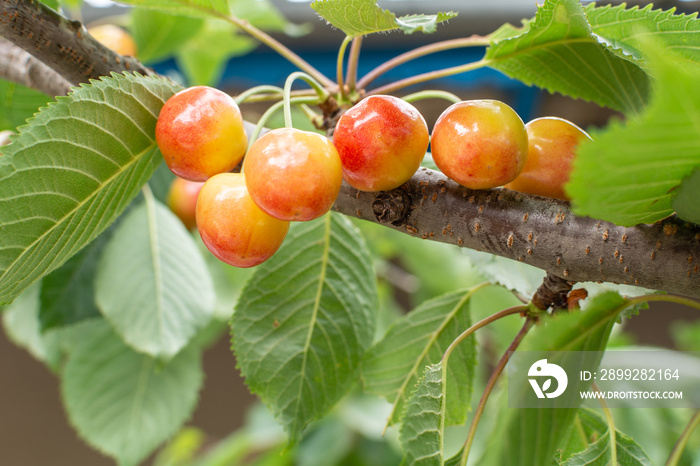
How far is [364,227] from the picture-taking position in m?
1.00

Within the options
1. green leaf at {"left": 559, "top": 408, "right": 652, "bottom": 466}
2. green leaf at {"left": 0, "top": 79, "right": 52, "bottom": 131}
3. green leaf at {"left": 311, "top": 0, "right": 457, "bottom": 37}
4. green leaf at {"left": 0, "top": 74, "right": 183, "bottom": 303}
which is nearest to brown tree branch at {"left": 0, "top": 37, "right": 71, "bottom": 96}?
green leaf at {"left": 0, "top": 79, "right": 52, "bottom": 131}

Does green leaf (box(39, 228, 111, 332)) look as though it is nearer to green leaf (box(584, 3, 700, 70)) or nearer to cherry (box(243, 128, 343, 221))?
cherry (box(243, 128, 343, 221))

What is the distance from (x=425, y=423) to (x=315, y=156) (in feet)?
0.67

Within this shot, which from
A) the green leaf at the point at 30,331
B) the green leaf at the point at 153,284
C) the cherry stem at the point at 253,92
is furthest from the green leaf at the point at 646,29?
the green leaf at the point at 30,331

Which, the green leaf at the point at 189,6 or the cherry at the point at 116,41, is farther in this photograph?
the cherry at the point at 116,41

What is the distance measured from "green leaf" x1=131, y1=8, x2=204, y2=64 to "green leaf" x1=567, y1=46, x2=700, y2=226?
70cm

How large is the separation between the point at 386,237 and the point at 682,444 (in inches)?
33.5

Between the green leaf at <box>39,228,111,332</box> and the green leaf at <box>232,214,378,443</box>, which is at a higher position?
the green leaf at <box>232,214,378,443</box>

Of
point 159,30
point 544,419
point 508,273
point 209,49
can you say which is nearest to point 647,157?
point 544,419

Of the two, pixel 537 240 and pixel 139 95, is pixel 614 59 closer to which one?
pixel 537 240

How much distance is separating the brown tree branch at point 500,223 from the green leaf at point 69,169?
86 millimetres

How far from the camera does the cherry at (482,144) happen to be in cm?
32

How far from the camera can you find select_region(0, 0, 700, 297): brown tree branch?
0.30 meters

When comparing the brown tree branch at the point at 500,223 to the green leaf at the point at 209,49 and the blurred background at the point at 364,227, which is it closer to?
the blurred background at the point at 364,227
